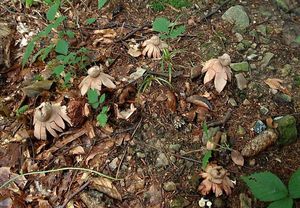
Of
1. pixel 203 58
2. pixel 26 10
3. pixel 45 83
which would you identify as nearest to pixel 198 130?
pixel 203 58

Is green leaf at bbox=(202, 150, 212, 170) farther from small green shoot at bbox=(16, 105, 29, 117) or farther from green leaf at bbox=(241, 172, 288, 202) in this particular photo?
small green shoot at bbox=(16, 105, 29, 117)

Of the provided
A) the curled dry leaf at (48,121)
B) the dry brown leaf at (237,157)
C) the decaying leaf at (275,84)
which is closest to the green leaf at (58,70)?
the curled dry leaf at (48,121)

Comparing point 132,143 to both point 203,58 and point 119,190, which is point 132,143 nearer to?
point 119,190

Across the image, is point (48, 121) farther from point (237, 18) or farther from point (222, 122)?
point (237, 18)

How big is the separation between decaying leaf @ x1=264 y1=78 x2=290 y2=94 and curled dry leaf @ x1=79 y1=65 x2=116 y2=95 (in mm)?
885

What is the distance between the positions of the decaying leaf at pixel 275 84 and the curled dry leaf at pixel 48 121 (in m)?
1.14

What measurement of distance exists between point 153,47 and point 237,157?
32.9 inches

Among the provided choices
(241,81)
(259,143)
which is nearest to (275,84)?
(241,81)

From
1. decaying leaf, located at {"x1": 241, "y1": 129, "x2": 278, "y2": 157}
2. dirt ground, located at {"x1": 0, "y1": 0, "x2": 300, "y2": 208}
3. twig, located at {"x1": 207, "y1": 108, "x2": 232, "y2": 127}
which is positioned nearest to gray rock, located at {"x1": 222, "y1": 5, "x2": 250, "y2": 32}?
dirt ground, located at {"x1": 0, "y1": 0, "x2": 300, "y2": 208}

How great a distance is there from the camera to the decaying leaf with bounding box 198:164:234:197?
1.88 m

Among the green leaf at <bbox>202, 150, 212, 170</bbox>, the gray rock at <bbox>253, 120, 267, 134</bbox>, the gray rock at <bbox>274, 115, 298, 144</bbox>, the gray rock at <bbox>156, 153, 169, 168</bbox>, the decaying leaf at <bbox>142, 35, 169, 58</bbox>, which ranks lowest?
the gray rock at <bbox>274, 115, 298, 144</bbox>

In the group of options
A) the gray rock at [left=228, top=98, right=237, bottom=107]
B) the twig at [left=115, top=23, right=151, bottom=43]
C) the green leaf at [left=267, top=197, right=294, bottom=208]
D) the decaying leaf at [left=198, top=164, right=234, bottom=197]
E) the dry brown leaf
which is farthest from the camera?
the twig at [left=115, top=23, right=151, bottom=43]

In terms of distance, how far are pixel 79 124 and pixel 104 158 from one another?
0.84 feet

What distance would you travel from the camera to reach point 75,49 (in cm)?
251
